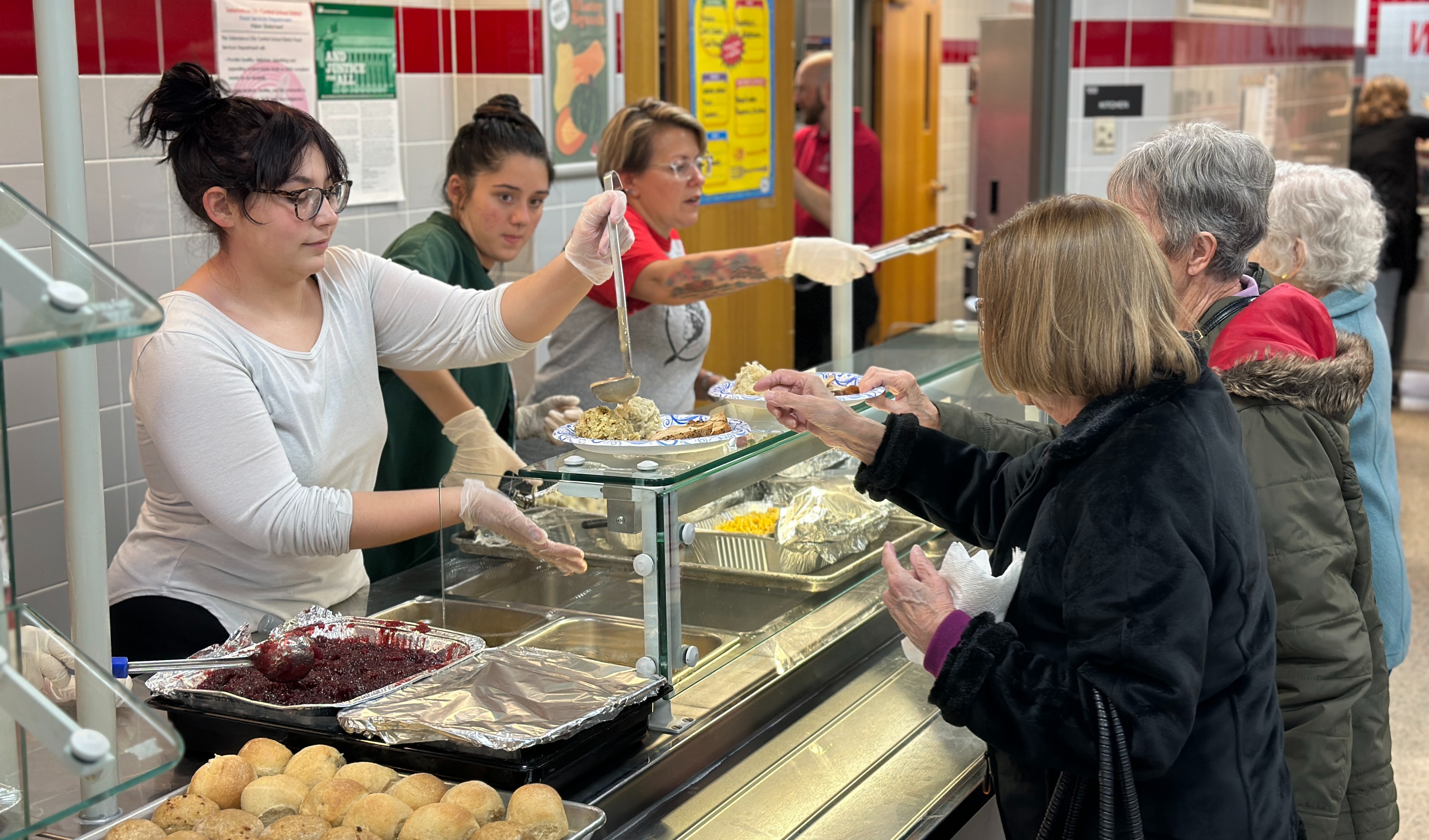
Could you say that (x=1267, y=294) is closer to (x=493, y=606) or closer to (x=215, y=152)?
(x=493, y=606)

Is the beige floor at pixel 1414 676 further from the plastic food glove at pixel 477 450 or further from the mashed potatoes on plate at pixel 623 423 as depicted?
the plastic food glove at pixel 477 450

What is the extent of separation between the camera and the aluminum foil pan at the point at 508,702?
1.55 meters

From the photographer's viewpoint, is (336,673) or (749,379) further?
(749,379)

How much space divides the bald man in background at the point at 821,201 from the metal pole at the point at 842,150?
7.97ft

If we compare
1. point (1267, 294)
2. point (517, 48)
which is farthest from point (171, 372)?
point (517, 48)

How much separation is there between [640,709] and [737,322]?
13.0 feet

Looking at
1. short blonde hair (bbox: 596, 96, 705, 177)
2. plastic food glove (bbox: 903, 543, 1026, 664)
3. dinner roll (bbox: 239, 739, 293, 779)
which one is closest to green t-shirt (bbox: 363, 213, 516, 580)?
short blonde hair (bbox: 596, 96, 705, 177)

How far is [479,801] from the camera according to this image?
4.74 ft

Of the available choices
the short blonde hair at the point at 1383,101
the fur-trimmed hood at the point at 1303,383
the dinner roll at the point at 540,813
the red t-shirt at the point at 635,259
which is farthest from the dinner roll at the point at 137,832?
the short blonde hair at the point at 1383,101

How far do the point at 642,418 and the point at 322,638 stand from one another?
57cm

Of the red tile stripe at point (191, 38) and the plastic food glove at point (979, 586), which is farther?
the red tile stripe at point (191, 38)

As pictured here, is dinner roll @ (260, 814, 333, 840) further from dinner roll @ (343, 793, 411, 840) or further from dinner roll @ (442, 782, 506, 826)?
dinner roll @ (442, 782, 506, 826)

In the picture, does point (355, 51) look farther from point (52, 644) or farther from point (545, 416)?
point (52, 644)

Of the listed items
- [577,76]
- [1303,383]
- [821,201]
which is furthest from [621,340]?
[821,201]
